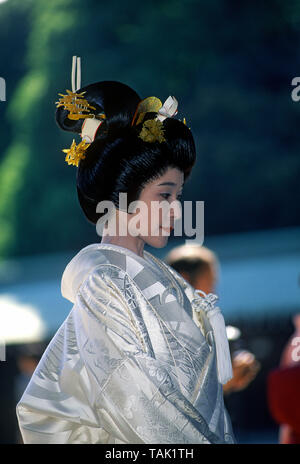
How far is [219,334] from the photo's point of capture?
145 centimetres

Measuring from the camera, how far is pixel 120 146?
1.40 metres

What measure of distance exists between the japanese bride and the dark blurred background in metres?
4.25

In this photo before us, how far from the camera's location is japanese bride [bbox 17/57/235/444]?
1.22 meters

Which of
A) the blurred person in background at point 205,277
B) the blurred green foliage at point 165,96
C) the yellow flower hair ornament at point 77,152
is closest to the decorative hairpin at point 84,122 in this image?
the yellow flower hair ornament at point 77,152

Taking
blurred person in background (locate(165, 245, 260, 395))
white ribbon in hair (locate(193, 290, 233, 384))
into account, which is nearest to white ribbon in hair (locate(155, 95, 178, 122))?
white ribbon in hair (locate(193, 290, 233, 384))

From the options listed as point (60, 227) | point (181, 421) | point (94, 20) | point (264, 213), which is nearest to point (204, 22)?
point (94, 20)

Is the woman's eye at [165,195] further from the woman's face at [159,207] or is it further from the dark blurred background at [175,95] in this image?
the dark blurred background at [175,95]

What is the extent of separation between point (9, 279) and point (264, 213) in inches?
102

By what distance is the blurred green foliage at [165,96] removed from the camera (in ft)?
20.9

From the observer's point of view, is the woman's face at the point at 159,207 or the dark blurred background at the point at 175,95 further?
the dark blurred background at the point at 175,95

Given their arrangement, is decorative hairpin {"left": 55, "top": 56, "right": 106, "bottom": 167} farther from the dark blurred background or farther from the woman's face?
the dark blurred background

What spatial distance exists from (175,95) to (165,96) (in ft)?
0.40

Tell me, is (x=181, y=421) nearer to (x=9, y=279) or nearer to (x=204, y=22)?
(x=9, y=279)

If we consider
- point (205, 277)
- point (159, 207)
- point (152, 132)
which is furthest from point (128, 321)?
point (205, 277)
